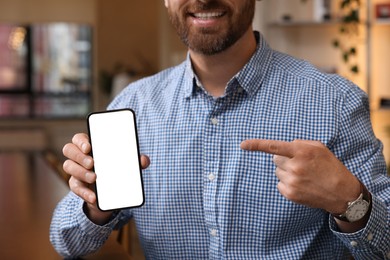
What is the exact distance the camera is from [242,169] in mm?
1562

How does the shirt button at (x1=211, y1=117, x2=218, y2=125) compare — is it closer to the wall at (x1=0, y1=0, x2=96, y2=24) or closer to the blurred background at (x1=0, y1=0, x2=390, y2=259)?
the blurred background at (x1=0, y1=0, x2=390, y2=259)

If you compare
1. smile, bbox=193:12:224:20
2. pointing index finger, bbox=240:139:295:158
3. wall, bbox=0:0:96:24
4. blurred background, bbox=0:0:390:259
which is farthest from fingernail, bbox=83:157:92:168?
wall, bbox=0:0:96:24

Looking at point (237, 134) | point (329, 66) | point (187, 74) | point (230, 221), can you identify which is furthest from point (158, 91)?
point (329, 66)

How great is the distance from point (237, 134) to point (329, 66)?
3521mm

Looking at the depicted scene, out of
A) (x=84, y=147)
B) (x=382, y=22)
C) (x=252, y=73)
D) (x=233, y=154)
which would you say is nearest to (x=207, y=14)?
(x=252, y=73)

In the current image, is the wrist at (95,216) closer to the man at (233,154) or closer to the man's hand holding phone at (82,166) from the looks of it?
the man at (233,154)

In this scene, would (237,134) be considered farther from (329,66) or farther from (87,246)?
(329,66)

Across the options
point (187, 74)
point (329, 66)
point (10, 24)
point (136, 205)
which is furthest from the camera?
point (10, 24)

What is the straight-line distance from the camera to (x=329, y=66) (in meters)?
5.00

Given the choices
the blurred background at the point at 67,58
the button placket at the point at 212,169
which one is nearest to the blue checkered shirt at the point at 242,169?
the button placket at the point at 212,169

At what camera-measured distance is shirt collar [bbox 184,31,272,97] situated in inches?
62.2

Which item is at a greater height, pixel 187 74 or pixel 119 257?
pixel 187 74

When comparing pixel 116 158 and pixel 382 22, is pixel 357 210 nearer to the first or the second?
pixel 116 158

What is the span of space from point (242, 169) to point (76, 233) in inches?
13.6
